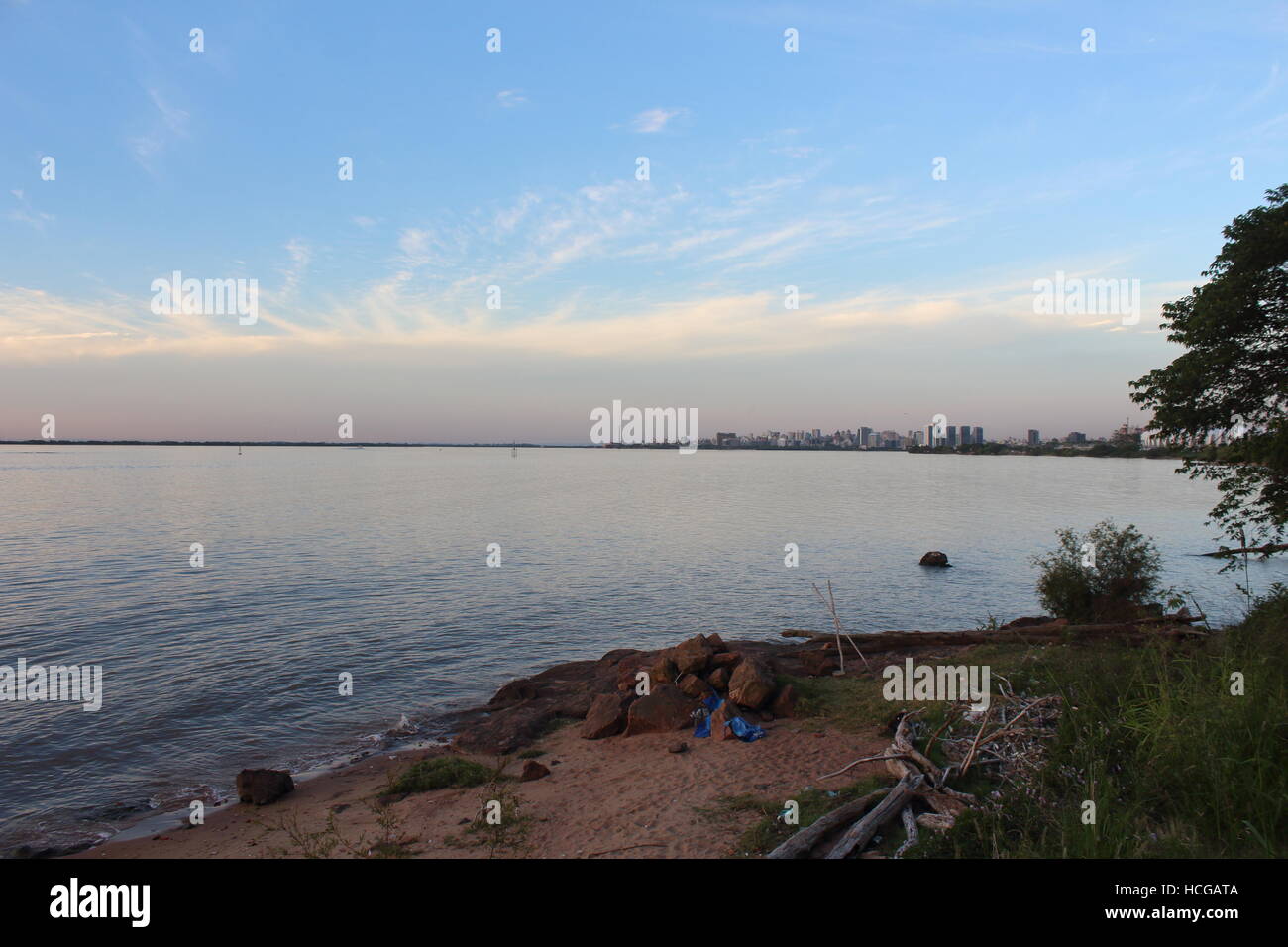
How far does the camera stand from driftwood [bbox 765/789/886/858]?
8422 mm

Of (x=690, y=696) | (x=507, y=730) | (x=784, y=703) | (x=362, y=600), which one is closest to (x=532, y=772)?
(x=507, y=730)

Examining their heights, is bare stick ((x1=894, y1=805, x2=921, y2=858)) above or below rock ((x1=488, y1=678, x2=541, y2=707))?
above

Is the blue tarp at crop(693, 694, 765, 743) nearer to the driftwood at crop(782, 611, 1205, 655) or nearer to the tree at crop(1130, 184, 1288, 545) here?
the driftwood at crop(782, 611, 1205, 655)

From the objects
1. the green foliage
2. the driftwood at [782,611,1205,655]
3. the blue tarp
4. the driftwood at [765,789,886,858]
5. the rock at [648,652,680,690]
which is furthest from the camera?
the green foliage

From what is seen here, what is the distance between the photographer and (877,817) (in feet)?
29.5

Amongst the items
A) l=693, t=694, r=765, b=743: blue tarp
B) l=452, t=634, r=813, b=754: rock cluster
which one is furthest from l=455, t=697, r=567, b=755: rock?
l=693, t=694, r=765, b=743: blue tarp

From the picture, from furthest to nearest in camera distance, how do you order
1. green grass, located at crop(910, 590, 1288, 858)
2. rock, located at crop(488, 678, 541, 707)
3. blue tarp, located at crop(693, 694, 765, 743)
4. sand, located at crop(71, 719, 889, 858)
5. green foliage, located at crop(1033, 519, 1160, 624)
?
green foliage, located at crop(1033, 519, 1160, 624), rock, located at crop(488, 678, 541, 707), blue tarp, located at crop(693, 694, 765, 743), sand, located at crop(71, 719, 889, 858), green grass, located at crop(910, 590, 1288, 858)

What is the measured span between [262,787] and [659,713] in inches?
330

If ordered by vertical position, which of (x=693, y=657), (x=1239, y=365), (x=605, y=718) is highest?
(x=1239, y=365)

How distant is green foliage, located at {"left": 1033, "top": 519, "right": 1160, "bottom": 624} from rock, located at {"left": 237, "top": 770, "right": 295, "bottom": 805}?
85.6 ft

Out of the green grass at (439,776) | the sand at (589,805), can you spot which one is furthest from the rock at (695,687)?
the green grass at (439,776)

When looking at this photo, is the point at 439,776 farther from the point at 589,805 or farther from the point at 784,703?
the point at 784,703

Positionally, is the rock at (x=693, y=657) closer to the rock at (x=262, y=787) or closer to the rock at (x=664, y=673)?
the rock at (x=664, y=673)
